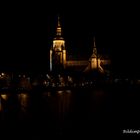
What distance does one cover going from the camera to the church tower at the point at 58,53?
78.2 metres

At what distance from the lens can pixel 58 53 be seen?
7900 cm

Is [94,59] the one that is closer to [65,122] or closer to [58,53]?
[58,53]

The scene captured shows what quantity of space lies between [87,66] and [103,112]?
5720 cm

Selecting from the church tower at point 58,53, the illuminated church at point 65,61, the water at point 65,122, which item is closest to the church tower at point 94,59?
the illuminated church at point 65,61

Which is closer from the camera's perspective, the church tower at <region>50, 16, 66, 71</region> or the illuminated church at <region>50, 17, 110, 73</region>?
the church tower at <region>50, 16, 66, 71</region>

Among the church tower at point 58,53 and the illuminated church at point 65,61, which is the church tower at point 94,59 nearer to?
the illuminated church at point 65,61

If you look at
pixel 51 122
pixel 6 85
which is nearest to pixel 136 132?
pixel 51 122

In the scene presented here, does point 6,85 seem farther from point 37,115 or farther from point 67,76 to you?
point 37,115

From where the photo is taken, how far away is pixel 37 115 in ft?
76.2

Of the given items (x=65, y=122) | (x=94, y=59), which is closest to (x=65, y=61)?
(x=94, y=59)

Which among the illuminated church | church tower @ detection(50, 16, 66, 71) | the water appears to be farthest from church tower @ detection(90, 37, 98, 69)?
the water

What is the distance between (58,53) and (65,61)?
2135 mm

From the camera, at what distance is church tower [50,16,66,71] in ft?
257

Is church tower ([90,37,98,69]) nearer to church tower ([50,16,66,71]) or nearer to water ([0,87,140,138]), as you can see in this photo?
church tower ([50,16,66,71])
